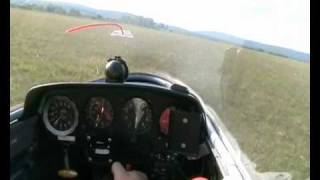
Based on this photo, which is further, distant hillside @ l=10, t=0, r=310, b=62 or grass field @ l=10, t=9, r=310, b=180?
distant hillside @ l=10, t=0, r=310, b=62

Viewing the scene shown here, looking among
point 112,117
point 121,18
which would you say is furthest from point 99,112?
point 121,18

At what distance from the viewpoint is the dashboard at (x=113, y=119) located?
11.2 ft

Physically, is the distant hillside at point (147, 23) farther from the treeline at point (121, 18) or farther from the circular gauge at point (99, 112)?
the circular gauge at point (99, 112)

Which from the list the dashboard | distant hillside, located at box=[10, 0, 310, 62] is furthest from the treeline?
the dashboard

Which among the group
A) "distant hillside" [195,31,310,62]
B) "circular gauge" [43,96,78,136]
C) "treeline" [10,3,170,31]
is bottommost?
"circular gauge" [43,96,78,136]

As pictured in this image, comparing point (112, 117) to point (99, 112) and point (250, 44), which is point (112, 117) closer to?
point (99, 112)

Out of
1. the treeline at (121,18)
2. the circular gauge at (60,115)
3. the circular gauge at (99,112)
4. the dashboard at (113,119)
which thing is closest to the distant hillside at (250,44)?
the treeline at (121,18)

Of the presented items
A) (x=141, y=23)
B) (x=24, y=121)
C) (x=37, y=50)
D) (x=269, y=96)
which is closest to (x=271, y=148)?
(x=141, y=23)

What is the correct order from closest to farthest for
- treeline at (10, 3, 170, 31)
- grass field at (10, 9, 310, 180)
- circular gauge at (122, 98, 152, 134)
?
grass field at (10, 9, 310, 180) < circular gauge at (122, 98, 152, 134) < treeline at (10, 3, 170, 31)

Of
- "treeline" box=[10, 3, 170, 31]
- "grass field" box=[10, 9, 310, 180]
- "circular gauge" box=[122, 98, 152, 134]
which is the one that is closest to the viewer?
"grass field" box=[10, 9, 310, 180]

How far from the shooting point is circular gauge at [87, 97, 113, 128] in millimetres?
3498

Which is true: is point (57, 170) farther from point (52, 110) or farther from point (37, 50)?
point (37, 50)

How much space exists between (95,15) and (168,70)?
38.2 inches

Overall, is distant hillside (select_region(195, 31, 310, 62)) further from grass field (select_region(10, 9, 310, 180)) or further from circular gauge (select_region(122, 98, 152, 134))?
circular gauge (select_region(122, 98, 152, 134))
